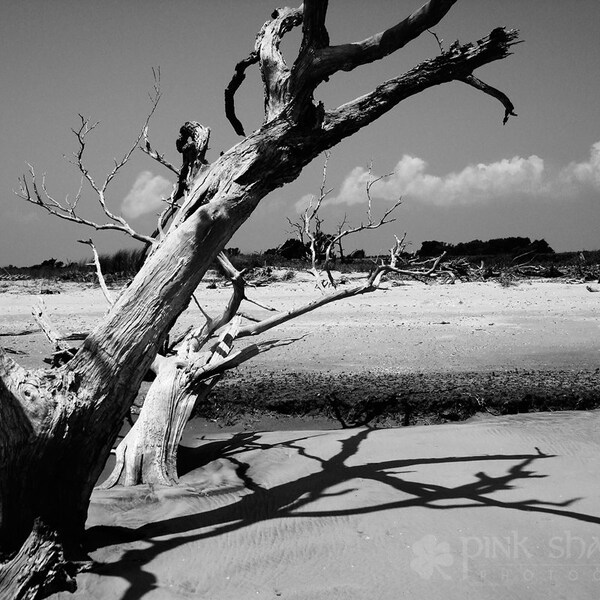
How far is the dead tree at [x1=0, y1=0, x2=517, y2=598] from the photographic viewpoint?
115 inches

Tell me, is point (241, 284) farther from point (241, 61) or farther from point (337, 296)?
point (241, 61)

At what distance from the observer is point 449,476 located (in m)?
4.47

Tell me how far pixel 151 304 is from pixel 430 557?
2.04 m

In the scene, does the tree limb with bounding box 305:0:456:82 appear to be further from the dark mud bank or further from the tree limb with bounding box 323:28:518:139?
the dark mud bank

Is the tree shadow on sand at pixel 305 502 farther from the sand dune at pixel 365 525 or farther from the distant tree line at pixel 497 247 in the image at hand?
the distant tree line at pixel 497 247

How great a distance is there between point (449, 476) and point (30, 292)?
14.3 meters

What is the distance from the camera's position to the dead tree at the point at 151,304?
2.92 metres

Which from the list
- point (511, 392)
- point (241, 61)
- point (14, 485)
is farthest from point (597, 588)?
point (511, 392)

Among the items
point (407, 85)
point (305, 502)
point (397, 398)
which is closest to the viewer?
point (407, 85)

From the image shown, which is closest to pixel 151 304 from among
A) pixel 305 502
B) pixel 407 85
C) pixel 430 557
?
pixel 305 502

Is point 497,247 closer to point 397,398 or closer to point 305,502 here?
point 397,398

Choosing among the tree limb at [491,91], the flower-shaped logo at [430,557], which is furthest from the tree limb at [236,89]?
the flower-shaped logo at [430,557]

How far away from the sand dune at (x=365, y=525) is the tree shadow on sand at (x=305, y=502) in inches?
0.5

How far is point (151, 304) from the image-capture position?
3227 mm
